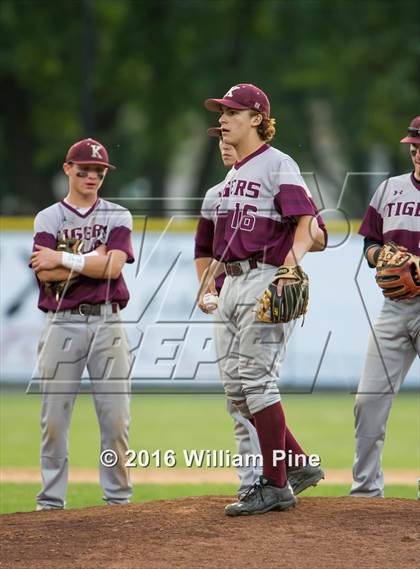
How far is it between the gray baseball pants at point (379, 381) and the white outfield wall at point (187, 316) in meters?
8.31

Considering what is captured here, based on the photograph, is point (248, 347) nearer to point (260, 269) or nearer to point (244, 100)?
point (260, 269)

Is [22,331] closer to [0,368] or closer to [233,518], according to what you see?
[0,368]

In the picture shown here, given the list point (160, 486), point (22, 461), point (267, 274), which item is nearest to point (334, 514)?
point (267, 274)

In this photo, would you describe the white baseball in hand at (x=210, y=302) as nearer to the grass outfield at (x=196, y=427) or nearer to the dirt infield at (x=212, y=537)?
the dirt infield at (x=212, y=537)

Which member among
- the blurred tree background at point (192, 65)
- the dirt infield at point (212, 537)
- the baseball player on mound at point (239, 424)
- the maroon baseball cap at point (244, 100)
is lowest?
the dirt infield at point (212, 537)

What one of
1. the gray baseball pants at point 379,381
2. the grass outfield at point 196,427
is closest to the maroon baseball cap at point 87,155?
the gray baseball pants at point 379,381

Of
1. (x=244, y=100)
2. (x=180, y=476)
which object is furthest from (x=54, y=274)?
(x=180, y=476)

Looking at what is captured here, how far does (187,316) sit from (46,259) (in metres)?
8.69

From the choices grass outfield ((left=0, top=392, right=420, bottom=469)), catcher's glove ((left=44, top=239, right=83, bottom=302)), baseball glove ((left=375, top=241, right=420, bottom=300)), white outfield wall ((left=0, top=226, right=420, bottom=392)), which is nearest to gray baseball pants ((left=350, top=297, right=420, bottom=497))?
baseball glove ((left=375, top=241, right=420, bottom=300))

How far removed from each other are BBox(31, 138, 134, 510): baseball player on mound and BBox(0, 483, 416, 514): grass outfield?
1.17 metres

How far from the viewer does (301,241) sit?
18.1 feet

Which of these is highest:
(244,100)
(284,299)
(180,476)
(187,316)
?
(244,100)

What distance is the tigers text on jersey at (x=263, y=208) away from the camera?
5.69 metres

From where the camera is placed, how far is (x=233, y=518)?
5426mm
